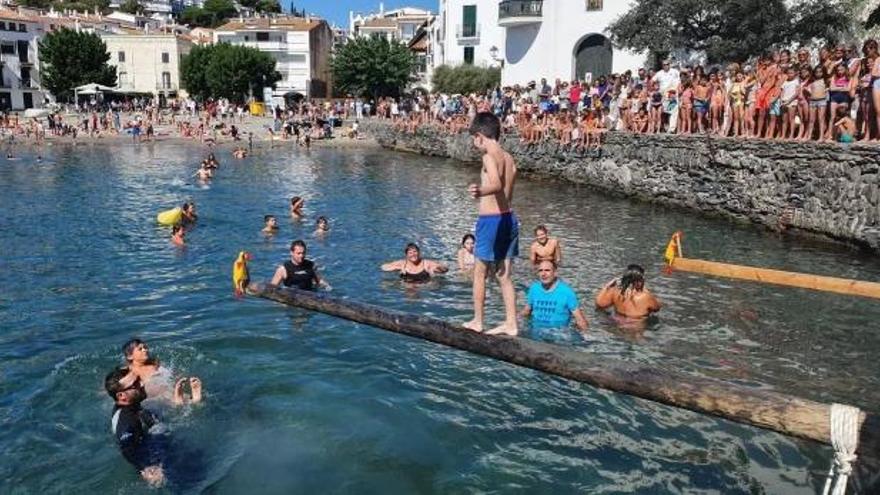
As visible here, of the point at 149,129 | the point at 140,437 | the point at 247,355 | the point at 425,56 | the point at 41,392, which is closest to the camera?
the point at 140,437

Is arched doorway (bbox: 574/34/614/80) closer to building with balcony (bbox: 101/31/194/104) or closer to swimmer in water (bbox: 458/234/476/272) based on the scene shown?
swimmer in water (bbox: 458/234/476/272)

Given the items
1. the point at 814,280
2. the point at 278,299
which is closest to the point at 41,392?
the point at 278,299

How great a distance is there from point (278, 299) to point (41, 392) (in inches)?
144

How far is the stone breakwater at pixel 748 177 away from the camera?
1692 centimetres

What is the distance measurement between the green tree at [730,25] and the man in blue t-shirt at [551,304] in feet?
101

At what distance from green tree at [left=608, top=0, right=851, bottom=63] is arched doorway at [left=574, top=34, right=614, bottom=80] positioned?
7.71 meters

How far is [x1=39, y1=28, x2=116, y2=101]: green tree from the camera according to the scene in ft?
247

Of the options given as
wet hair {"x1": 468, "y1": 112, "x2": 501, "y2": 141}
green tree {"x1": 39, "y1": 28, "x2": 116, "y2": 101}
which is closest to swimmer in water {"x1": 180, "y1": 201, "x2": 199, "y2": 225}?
wet hair {"x1": 468, "y1": 112, "x2": 501, "y2": 141}

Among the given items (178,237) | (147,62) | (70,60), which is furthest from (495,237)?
(147,62)

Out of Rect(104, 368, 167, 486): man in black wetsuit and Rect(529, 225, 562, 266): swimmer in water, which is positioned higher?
Rect(529, 225, 562, 266): swimmer in water

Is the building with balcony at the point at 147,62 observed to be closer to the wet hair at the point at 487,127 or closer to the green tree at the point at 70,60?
the green tree at the point at 70,60

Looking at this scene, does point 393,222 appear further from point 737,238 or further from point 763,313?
point 763,313

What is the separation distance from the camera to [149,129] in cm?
5453

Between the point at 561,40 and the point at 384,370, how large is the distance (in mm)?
45406
